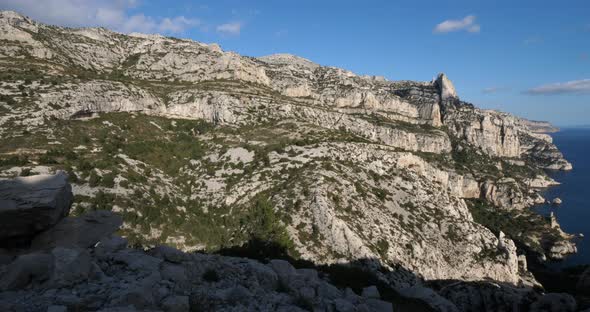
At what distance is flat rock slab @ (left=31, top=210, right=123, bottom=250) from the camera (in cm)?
1473

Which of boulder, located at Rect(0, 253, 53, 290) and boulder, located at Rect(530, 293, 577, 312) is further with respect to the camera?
boulder, located at Rect(530, 293, 577, 312)

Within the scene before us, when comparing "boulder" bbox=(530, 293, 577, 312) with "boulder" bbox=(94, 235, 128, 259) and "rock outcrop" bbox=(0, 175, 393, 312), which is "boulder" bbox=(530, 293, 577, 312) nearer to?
"rock outcrop" bbox=(0, 175, 393, 312)

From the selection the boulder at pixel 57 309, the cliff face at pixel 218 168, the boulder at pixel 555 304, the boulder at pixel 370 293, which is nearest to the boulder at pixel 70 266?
the boulder at pixel 57 309

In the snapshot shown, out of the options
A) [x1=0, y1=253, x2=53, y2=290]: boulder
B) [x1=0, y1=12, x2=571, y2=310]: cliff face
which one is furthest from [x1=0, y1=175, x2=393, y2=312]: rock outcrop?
[x1=0, y1=12, x2=571, y2=310]: cliff face

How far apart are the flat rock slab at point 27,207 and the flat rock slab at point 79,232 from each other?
15.2 inches

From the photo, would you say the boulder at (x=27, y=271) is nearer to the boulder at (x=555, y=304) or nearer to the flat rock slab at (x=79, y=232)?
the flat rock slab at (x=79, y=232)

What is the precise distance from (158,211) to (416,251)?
32120 mm

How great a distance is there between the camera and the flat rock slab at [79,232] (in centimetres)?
1473

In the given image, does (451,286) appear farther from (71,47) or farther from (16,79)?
(71,47)

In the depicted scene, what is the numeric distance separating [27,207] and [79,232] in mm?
2519

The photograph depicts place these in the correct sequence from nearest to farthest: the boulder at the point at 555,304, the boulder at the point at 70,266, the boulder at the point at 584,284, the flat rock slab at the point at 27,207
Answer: the boulder at the point at 70,266, the flat rock slab at the point at 27,207, the boulder at the point at 555,304, the boulder at the point at 584,284

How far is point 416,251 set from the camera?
4138 cm

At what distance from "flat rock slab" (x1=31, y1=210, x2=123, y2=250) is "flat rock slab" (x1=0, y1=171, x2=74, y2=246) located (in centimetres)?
39

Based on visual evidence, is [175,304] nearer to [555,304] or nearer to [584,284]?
[555,304]
